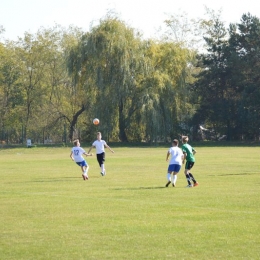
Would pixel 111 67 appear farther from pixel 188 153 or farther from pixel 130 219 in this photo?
pixel 130 219

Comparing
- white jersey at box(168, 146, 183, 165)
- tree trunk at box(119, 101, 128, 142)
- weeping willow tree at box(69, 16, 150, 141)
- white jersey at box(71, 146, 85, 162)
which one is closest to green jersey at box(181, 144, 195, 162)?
white jersey at box(168, 146, 183, 165)

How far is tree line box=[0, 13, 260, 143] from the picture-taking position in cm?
6850

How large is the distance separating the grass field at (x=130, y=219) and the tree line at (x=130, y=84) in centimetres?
4265

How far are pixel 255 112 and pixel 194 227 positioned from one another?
218 ft

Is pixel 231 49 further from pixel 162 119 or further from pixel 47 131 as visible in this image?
pixel 47 131

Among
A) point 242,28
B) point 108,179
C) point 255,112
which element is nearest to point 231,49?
point 242,28

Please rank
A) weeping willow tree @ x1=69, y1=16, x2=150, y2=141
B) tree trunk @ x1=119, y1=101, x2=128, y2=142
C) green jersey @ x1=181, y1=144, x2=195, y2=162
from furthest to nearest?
tree trunk @ x1=119, y1=101, x2=128, y2=142 → weeping willow tree @ x1=69, y1=16, x2=150, y2=141 → green jersey @ x1=181, y1=144, x2=195, y2=162

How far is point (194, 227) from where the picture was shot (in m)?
13.8

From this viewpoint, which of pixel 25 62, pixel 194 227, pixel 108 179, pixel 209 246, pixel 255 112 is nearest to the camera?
pixel 209 246

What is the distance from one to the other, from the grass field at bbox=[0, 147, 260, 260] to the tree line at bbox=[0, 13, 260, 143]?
140 feet

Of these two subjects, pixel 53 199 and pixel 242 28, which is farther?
pixel 242 28

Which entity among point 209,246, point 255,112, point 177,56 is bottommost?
point 209,246

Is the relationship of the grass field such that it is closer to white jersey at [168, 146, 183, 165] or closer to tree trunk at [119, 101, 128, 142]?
white jersey at [168, 146, 183, 165]

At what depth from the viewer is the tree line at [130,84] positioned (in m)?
68.5
